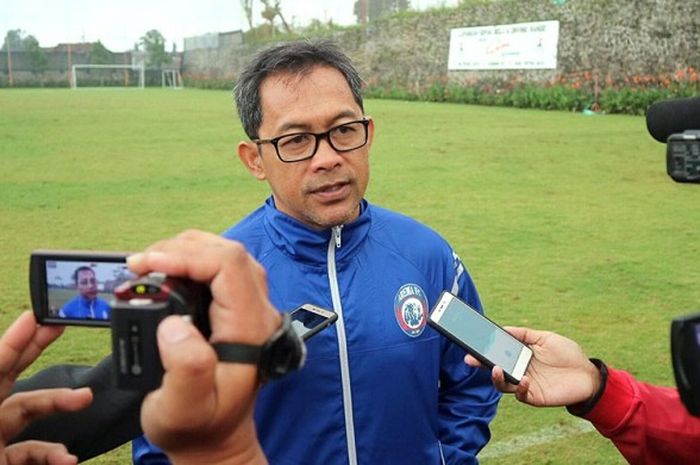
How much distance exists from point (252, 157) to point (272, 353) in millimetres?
1416

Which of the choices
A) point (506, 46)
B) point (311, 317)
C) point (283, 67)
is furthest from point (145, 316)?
point (506, 46)

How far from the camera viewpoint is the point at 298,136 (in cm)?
203

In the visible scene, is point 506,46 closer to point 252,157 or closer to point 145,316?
point 252,157

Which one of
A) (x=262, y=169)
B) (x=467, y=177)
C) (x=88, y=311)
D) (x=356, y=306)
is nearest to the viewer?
(x=88, y=311)

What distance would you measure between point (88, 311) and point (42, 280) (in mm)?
67

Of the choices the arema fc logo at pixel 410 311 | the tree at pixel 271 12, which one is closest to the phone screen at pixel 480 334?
the arema fc logo at pixel 410 311

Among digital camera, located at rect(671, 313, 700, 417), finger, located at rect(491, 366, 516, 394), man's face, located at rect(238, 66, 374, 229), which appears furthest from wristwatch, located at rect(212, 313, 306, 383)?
man's face, located at rect(238, 66, 374, 229)

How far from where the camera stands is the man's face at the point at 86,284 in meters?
1.06

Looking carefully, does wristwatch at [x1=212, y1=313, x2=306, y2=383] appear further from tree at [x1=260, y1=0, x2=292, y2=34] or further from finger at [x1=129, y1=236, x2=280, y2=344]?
tree at [x1=260, y1=0, x2=292, y2=34]

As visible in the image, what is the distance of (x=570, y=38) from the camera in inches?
813

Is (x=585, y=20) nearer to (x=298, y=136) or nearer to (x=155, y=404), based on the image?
(x=298, y=136)

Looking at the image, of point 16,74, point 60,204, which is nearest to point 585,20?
point 60,204

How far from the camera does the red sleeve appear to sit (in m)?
1.46

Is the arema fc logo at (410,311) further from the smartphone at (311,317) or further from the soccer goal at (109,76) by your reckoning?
the soccer goal at (109,76)
